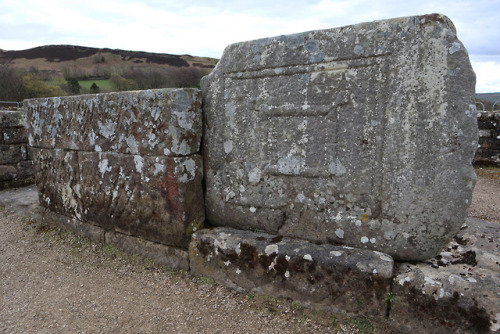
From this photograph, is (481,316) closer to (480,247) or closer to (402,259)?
(402,259)

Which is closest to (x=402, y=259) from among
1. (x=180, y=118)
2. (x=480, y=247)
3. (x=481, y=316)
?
(x=481, y=316)

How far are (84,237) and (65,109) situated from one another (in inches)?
48.8

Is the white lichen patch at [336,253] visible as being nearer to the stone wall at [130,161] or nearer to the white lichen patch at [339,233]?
the white lichen patch at [339,233]

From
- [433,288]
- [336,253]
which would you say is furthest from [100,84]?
[433,288]

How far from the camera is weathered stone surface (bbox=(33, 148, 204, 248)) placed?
234 centimetres

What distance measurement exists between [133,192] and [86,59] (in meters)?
28.5

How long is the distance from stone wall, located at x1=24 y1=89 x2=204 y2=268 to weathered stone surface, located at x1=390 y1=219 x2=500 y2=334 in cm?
145

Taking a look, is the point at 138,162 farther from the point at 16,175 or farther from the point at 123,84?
the point at 123,84

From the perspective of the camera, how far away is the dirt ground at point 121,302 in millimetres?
1884

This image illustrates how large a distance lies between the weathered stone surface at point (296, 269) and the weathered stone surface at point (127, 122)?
0.74 metres

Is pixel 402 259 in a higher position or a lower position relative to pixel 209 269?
higher

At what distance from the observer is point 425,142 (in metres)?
1.73

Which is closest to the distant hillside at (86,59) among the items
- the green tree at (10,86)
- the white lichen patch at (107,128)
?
the green tree at (10,86)

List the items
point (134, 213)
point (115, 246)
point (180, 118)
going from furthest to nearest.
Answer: point (115, 246) → point (134, 213) → point (180, 118)
